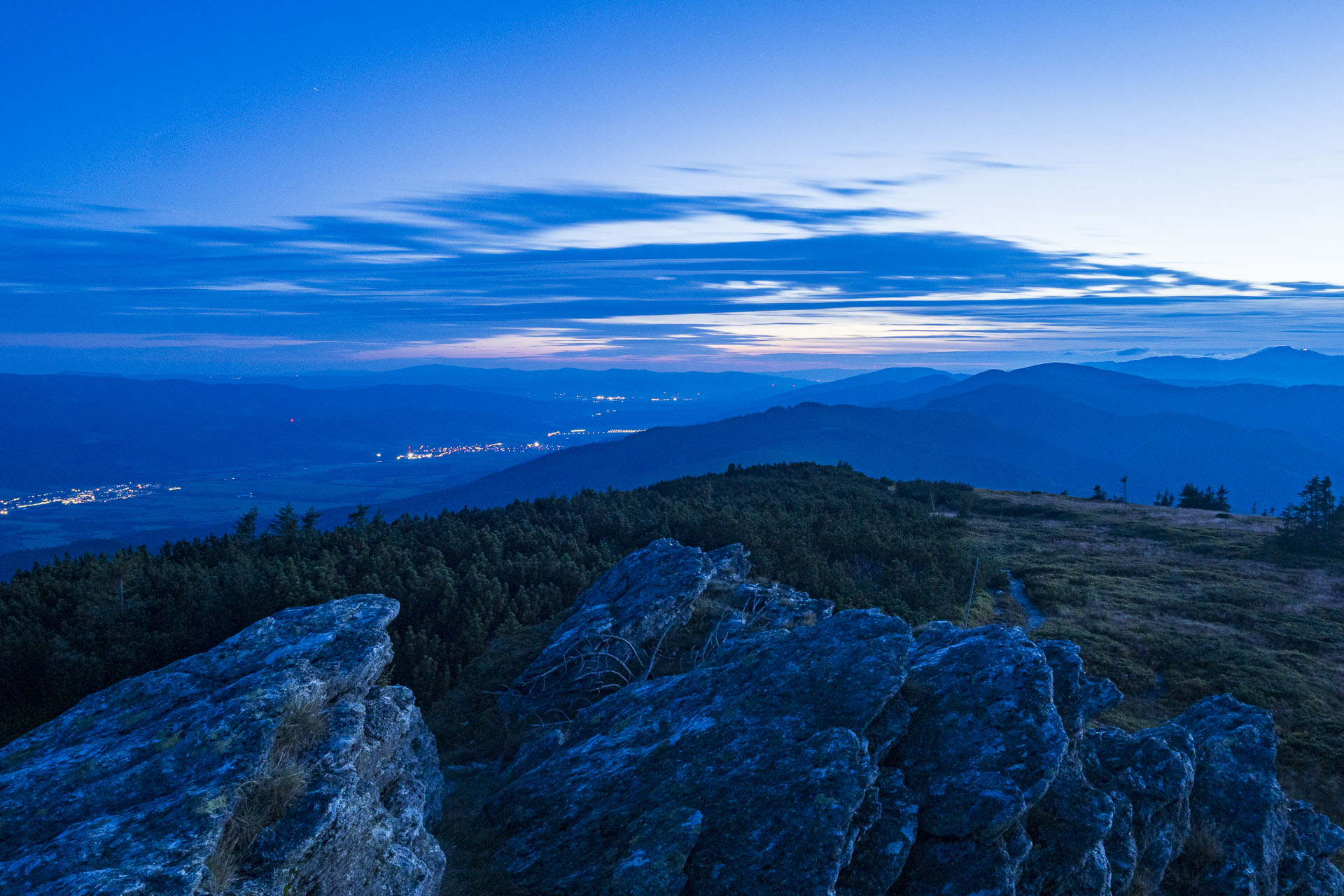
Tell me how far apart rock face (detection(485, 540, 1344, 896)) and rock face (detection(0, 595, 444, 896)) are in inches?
79.1

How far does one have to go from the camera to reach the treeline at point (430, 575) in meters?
15.0

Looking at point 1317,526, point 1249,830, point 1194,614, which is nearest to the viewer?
point 1249,830

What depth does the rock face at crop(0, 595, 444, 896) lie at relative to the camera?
240 inches

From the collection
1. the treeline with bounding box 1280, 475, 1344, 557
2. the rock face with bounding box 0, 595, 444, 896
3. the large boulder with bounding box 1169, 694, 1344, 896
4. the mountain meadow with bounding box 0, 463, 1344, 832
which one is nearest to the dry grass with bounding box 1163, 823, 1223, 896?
the large boulder with bounding box 1169, 694, 1344, 896

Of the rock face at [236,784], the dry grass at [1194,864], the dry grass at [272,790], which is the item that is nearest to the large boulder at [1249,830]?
the dry grass at [1194,864]

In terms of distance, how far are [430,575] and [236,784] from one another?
12.8m

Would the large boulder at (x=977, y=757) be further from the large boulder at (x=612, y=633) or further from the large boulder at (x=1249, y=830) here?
the large boulder at (x=612, y=633)

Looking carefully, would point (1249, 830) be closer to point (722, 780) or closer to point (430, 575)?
point (722, 780)

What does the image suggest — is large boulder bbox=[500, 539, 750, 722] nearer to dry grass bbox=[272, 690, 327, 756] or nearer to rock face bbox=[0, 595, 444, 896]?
rock face bbox=[0, 595, 444, 896]

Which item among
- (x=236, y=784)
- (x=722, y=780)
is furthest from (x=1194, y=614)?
(x=236, y=784)

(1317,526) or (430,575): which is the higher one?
(430,575)

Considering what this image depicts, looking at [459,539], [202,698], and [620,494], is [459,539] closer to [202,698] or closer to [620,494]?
[620,494]

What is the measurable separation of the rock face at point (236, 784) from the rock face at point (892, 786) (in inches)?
79.1

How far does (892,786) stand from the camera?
8.95 meters
